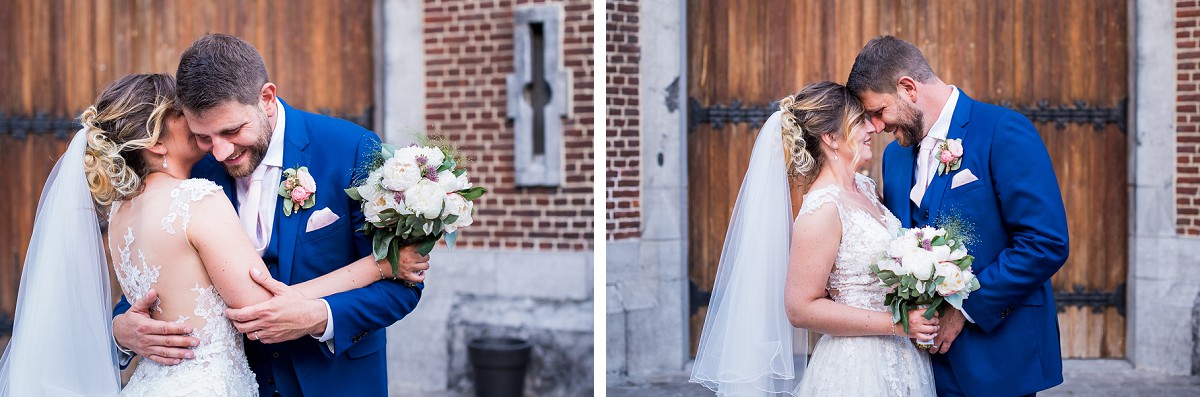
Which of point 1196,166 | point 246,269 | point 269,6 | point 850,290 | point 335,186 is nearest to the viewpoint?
point 246,269

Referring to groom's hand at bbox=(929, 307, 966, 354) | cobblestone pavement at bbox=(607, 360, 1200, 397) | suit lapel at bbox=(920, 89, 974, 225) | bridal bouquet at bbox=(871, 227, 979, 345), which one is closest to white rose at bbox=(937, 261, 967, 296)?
bridal bouquet at bbox=(871, 227, 979, 345)

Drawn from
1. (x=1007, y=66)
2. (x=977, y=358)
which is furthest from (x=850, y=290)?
(x=1007, y=66)

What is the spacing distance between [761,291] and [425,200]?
131 centimetres

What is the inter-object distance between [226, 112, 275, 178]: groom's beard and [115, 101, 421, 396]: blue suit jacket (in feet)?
0.29

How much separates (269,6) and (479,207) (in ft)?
6.68

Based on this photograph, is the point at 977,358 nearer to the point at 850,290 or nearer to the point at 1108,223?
the point at 850,290

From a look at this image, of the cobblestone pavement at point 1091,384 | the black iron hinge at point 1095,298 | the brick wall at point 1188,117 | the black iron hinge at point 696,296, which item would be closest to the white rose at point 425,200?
the cobblestone pavement at point 1091,384

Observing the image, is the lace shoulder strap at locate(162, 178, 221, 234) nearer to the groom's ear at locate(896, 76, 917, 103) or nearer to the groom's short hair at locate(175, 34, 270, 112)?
the groom's short hair at locate(175, 34, 270, 112)

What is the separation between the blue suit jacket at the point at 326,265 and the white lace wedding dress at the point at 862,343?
1.42 m

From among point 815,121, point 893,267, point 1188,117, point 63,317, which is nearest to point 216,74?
point 63,317

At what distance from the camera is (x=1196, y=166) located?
699cm

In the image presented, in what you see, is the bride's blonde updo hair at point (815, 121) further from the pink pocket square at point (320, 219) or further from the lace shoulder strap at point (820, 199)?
the pink pocket square at point (320, 219)

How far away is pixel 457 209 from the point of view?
3336mm

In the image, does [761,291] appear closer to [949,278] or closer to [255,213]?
[949,278]
